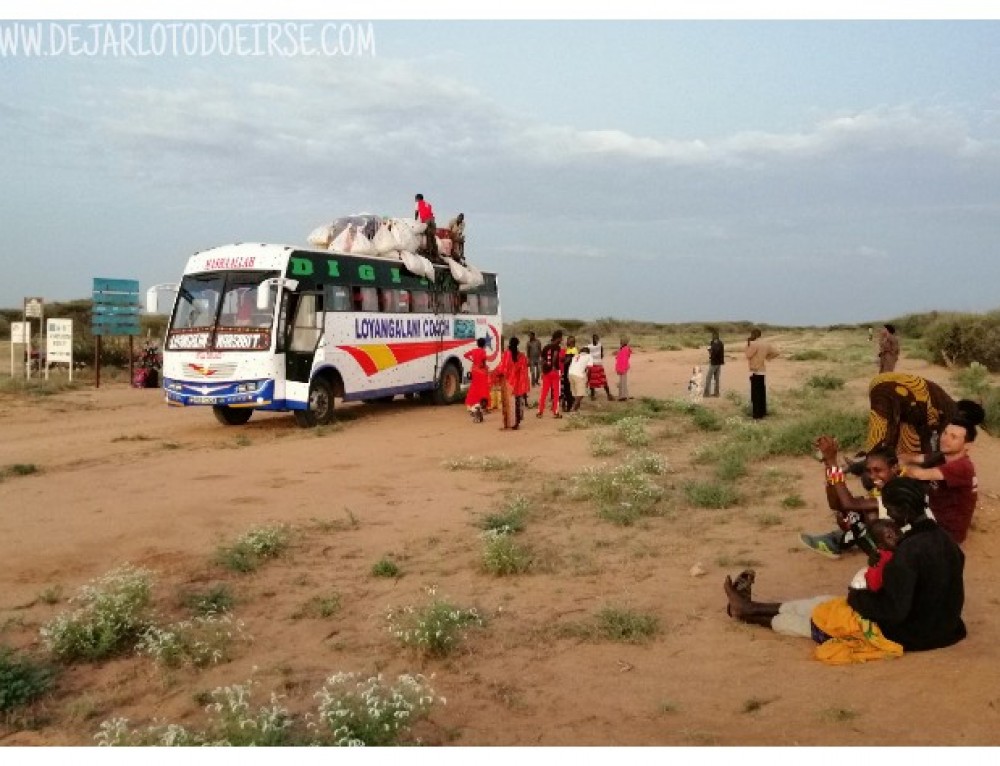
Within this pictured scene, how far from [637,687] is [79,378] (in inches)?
979

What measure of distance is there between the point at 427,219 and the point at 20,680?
15.5m

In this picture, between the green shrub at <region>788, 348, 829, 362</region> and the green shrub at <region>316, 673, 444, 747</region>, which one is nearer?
the green shrub at <region>316, 673, 444, 747</region>

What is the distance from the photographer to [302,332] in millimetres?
14977

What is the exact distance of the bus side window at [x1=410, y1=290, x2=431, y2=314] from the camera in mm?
18531

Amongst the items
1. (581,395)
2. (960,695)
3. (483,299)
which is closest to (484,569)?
(960,695)

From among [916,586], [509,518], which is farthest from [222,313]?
[916,586]

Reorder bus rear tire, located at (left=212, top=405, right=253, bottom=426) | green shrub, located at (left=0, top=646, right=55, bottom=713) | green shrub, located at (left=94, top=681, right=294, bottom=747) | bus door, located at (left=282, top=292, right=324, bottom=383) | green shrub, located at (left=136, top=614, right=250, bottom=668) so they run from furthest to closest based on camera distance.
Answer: bus rear tire, located at (left=212, top=405, right=253, bottom=426) → bus door, located at (left=282, top=292, right=324, bottom=383) → green shrub, located at (left=136, top=614, right=250, bottom=668) → green shrub, located at (left=0, top=646, right=55, bottom=713) → green shrub, located at (left=94, top=681, right=294, bottom=747)

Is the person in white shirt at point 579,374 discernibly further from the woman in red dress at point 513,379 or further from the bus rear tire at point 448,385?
the bus rear tire at point 448,385

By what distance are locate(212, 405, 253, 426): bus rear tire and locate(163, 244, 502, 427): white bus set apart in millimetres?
19

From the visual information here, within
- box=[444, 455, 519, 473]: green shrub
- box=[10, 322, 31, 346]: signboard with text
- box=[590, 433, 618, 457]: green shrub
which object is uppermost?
box=[10, 322, 31, 346]: signboard with text

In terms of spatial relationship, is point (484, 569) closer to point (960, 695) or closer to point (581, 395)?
point (960, 695)

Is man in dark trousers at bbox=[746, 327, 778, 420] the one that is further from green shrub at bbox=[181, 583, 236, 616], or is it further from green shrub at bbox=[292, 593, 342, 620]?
green shrub at bbox=[181, 583, 236, 616]

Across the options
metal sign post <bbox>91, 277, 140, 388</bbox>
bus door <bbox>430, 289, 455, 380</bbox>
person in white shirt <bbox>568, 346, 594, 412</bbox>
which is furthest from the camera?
metal sign post <bbox>91, 277, 140, 388</bbox>

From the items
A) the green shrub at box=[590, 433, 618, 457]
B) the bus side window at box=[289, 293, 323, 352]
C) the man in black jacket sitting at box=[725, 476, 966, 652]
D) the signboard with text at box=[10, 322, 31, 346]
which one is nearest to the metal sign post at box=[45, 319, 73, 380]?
the signboard with text at box=[10, 322, 31, 346]
